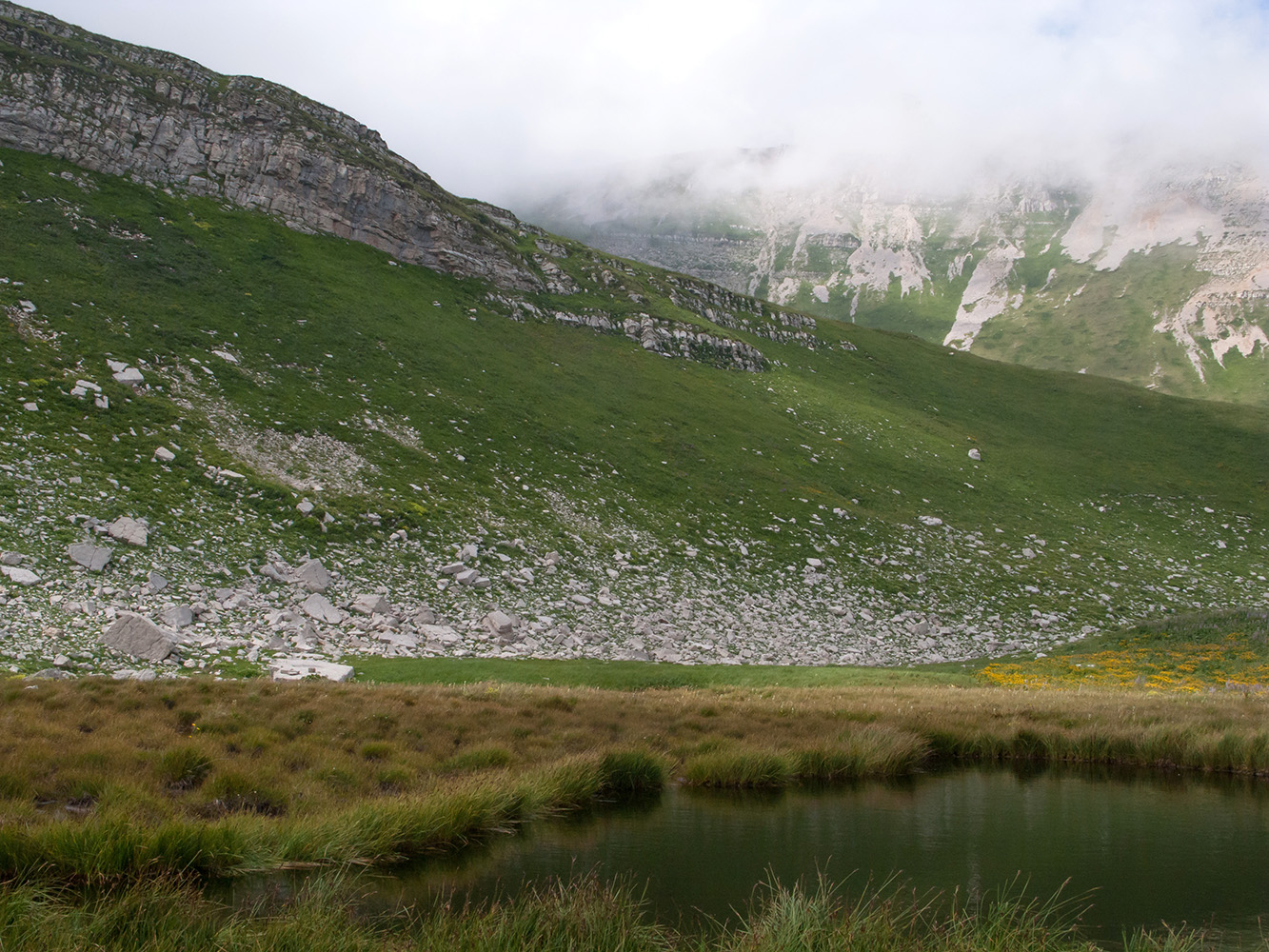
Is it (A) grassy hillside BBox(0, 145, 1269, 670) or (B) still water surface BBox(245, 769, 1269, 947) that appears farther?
(A) grassy hillside BBox(0, 145, 1269, 670)

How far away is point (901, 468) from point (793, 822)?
48.8 meters

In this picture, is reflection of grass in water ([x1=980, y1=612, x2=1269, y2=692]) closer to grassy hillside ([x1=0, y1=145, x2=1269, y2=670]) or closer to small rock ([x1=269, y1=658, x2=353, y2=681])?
grassy hillside ([x1=0, y1=145, x2=1269, y2=670])

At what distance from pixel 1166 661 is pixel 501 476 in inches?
1230

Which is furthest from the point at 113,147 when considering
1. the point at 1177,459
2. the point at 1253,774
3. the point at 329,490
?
the point at 1177,459

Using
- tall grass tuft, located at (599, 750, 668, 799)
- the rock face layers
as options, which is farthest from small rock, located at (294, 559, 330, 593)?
the rock face layers

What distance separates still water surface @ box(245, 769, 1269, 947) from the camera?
8.59 metres

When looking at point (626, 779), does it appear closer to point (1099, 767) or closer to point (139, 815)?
point (139, 815)

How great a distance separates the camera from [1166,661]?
2902 cm

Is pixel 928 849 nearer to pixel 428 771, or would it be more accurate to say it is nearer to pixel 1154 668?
pixel 428 771

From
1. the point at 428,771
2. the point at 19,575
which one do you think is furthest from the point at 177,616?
the point at 428,771

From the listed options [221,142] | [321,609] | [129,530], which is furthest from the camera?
[221,142]

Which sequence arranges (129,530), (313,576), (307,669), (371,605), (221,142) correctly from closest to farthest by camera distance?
1. (307,669)
2. (129,530)
3. (371,605)
4. (313,576)
5. (221,142)

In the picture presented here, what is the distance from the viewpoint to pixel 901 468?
56375mm

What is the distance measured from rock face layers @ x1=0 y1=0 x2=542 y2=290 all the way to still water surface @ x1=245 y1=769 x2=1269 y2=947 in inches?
2306
